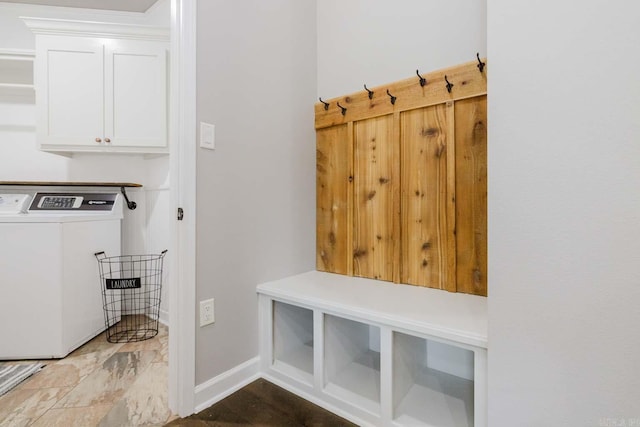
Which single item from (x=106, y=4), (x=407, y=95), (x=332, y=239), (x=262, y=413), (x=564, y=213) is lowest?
(x=262, y=413)

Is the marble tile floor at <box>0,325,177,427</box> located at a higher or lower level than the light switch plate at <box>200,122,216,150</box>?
lower

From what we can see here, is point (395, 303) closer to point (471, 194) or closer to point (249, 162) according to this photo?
point (471, 194)

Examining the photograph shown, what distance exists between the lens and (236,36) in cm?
148

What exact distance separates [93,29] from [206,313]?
2.15 m

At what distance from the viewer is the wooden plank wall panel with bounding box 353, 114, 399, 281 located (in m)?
1.65

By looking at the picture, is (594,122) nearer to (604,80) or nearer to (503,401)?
(604,80)

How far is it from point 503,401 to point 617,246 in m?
0.55

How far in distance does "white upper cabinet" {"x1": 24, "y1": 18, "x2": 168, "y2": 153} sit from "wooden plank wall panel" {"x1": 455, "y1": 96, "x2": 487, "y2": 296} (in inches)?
76.9

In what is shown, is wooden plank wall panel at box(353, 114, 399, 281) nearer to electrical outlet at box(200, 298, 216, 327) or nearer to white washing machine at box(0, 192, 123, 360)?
electrical outlet at box(200, 298, 216, 327)

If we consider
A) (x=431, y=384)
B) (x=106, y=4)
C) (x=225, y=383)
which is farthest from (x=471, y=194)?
(x=106, y=4)

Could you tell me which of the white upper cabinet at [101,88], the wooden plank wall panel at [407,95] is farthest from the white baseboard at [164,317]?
the wooden plank wall panel at [407,95]

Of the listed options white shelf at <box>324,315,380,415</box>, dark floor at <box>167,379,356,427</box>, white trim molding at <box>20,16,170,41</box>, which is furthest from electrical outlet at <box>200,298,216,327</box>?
white trim molding at <box>20,16,170,41</box>

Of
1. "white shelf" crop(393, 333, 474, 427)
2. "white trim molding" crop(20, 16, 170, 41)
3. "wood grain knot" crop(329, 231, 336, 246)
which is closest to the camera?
"white shelf" crop(393, 333, 474, 427)

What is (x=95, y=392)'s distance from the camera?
1.42m
